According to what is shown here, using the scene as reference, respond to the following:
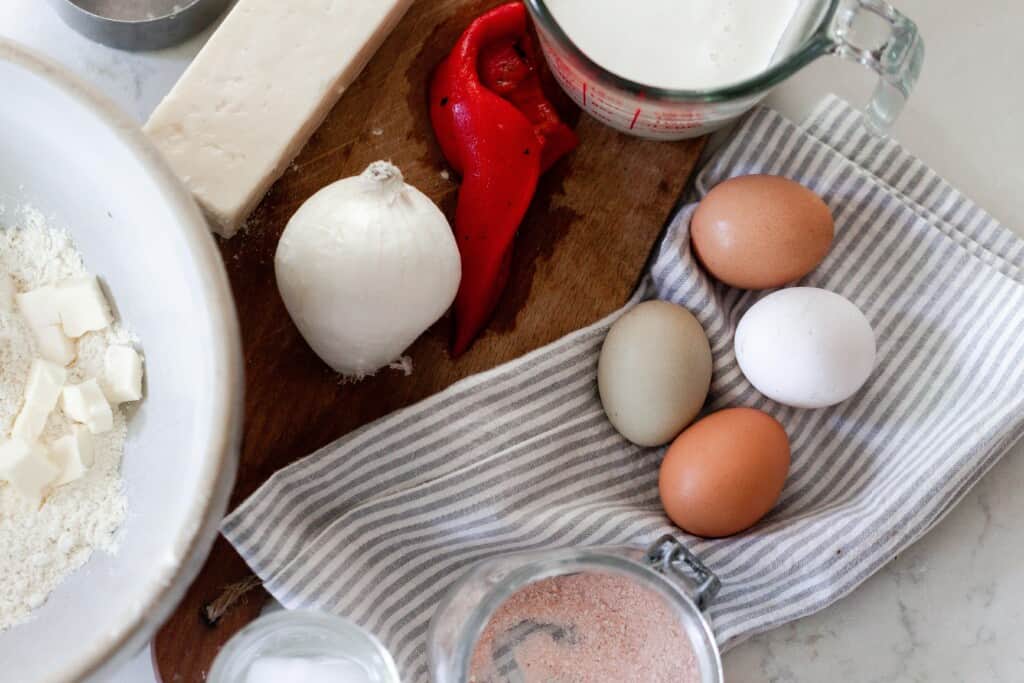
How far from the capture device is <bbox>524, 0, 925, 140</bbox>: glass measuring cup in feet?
2.84

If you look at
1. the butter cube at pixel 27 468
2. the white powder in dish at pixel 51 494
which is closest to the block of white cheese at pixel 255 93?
the white powder in dish at pixel 51 494

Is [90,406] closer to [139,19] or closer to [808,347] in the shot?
[139,19]

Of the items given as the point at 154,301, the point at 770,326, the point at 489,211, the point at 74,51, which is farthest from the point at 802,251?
the point at 74,51

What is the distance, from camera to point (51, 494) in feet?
2.97

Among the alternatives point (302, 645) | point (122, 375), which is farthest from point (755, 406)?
point (122, 375)

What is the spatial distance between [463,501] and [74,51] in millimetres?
579

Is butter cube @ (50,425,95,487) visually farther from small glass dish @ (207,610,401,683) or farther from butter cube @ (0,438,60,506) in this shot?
small glass dish @ (207,610,401,683)

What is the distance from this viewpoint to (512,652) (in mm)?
908

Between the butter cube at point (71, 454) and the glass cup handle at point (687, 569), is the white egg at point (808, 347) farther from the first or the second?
the butter cube at point (71, 454)

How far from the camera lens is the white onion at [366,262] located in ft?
2.88

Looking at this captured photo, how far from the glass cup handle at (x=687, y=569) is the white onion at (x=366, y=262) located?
0.29 metres

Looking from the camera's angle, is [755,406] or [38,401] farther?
[755,406]

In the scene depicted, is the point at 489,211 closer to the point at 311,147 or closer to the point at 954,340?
the point at 311,147

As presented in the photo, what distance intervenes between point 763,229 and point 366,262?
35 cm
